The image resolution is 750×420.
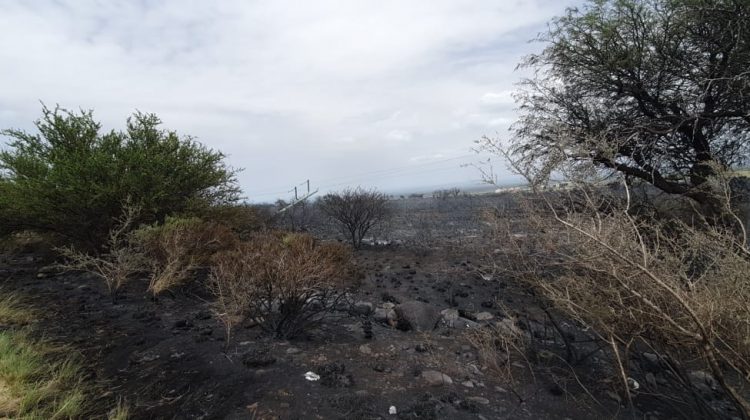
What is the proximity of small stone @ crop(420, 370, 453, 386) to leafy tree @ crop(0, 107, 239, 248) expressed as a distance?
634cm

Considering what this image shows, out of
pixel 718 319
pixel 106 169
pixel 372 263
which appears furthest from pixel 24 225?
pixel 718 319

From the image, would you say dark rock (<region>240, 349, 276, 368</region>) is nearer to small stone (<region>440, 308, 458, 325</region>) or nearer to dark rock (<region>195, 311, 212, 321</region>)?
dark rock (<region>195, 311, 212, 321</region>)

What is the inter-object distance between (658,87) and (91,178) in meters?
10.7

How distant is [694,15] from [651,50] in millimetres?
920

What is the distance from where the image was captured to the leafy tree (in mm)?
7945

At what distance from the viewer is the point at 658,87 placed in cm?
777

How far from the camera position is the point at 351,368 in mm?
4055

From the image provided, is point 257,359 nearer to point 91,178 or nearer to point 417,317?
point 417,317

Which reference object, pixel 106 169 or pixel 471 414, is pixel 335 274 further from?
pixel 106 169

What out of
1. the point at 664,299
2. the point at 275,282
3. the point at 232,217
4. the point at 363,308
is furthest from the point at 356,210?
the point at 664,299

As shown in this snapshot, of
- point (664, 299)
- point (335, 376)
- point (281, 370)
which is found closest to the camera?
point (664, 299)

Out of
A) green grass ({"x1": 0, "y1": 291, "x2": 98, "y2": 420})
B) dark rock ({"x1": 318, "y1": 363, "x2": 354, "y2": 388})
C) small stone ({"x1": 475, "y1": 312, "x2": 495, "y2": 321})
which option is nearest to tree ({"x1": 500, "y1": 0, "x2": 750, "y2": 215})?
small stone ({"x1": 475, "y1": 312, "x2": 495, "y2": 321})

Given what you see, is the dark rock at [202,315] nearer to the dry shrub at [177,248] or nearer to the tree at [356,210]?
the dry shrub at [177,248]

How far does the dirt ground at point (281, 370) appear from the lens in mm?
3375
